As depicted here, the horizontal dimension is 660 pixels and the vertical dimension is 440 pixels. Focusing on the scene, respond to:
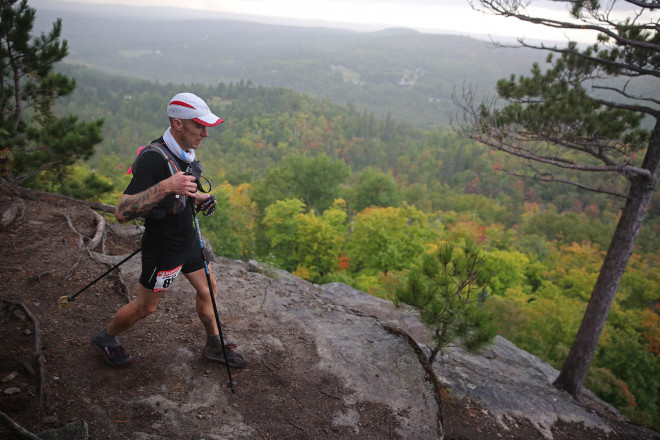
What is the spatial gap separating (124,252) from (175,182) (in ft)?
16.1

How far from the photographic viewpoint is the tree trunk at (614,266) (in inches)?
252

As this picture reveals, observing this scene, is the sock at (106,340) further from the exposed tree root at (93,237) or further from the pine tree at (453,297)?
the pine tree at (453,297)

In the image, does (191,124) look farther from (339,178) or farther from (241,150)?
(241,150)

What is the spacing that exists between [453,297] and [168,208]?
3799 mm

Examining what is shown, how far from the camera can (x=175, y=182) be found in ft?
9.01

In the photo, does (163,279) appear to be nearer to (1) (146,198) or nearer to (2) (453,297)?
(1) (146,198)

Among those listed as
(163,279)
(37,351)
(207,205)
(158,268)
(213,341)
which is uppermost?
(207,205)

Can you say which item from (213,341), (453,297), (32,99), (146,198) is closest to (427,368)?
(453,297)

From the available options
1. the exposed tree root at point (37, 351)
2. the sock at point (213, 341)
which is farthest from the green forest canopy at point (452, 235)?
the exposed tree root at point (37, 351)

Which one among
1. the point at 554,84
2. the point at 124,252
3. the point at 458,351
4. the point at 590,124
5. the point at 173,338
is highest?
the point at 554,84

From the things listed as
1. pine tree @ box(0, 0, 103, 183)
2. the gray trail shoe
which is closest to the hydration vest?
the gray trail shoe

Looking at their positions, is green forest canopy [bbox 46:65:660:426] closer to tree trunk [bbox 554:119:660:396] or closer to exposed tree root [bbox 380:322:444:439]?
exposed tree root [bbox 380:322:444:439]

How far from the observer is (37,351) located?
3.24 m

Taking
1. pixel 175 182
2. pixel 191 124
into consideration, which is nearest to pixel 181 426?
pixel 175 182
